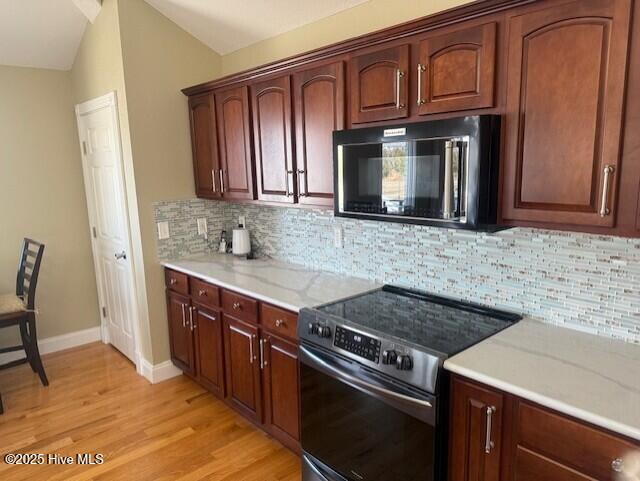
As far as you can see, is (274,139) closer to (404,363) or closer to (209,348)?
(209,348)

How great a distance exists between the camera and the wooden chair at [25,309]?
3189mm

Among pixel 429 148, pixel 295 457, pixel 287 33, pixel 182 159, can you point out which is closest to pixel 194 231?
pixel 182 159

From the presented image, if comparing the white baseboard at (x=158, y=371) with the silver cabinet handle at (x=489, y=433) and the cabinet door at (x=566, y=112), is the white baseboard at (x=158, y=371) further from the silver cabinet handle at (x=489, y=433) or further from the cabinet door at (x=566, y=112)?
the cabinet door at (x=566, y=112)

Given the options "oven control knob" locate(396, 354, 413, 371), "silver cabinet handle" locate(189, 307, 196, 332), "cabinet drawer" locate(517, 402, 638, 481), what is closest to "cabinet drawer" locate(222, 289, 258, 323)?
"silver cabinet handle" locate(189, 307, 196, 332)

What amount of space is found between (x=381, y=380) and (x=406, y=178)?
807 mm

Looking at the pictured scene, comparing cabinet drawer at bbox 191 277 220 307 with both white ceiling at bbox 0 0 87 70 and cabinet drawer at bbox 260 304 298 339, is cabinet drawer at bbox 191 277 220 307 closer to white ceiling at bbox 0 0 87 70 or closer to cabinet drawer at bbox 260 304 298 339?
cabinet drawer at bbox 260 304 298 339

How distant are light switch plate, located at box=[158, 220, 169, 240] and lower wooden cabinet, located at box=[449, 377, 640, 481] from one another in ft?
7.83

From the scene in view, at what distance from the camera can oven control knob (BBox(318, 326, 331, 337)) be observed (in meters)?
1.96

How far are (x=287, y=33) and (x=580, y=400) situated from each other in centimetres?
254

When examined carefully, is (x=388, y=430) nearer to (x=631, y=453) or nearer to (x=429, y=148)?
(x=631, y=453)

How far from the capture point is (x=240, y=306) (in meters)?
2.57

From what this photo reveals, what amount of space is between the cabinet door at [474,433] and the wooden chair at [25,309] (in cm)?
293

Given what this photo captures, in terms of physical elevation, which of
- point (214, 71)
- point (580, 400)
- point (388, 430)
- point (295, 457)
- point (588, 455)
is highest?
point (214, 71)

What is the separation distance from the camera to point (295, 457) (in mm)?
2498
